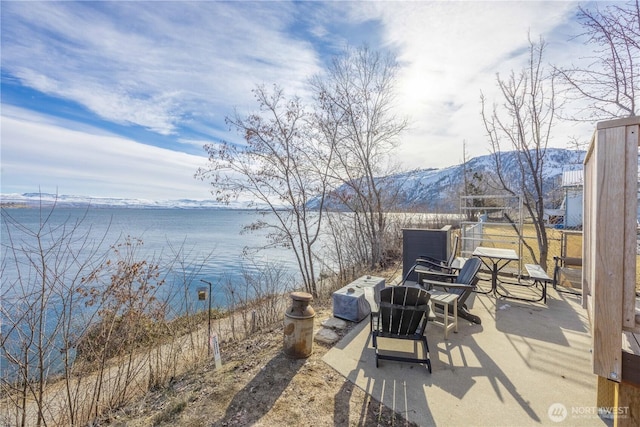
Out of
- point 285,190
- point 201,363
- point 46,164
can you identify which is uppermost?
point 46,164

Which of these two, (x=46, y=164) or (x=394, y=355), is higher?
(x=46, y=164)

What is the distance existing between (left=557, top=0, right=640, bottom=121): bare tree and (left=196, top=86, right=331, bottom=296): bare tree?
5573mm

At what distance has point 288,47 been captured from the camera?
6.41 meters

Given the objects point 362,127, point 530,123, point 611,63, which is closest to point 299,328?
point 611,63

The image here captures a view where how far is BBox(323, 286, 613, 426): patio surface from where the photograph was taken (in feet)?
7.37

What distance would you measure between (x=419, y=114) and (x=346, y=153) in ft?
8.20

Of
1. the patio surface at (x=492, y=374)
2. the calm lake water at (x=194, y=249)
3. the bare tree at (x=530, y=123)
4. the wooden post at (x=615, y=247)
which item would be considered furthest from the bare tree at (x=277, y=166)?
the wooden post at (x=615, y=247)

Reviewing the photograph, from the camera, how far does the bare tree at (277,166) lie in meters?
7.00

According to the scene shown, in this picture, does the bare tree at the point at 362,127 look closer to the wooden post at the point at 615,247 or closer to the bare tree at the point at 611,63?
the bare tree at the point at 611,63

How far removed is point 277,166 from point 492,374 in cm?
618

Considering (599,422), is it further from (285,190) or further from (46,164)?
(46,164)

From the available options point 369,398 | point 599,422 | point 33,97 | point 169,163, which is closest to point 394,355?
point 369,398

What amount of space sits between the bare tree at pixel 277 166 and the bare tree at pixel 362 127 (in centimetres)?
77

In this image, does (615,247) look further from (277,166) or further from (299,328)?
(277,166)
